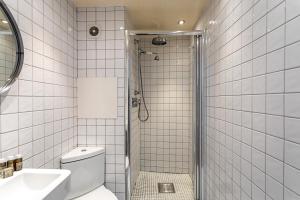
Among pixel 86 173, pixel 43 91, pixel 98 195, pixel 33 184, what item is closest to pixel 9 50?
pixel 43 91

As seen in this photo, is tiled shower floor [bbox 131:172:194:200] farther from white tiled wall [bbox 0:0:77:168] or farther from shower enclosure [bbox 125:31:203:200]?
white tiled wall [bbox 0:0:77:168]

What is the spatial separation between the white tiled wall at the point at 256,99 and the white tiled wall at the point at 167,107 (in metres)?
1.54

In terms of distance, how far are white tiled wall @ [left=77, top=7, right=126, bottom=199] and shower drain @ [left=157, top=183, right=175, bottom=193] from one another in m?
0.79

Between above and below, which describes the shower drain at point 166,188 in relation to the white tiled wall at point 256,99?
below

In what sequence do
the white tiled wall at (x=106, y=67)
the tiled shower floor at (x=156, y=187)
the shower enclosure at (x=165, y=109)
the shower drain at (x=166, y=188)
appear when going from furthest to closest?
the shower enclosure at (x=165, y=109), the shower drain at (x=166, y=188), the tiled shower floor at (x=156, y=187), the white tiled wall at (x=106, y=67)

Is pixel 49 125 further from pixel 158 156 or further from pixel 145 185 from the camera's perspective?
pixel 158 156

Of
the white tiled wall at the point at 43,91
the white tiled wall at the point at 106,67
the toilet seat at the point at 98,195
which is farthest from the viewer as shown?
the white tiled wall at the point at 106,67

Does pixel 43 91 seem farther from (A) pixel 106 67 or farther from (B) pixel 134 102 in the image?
(B) pixel 134 102

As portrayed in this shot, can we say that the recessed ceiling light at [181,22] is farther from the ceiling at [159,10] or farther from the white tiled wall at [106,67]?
the white tiled wall at [106,67]

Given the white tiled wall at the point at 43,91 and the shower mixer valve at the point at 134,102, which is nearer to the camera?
the white tiled wall at the point at 43,91

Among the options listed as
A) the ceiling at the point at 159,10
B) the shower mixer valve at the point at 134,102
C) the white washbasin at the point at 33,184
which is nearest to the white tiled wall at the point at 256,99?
the ceiling at the point at 159,10

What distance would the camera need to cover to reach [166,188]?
3.02 metres

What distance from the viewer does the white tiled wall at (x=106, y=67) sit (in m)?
2.36

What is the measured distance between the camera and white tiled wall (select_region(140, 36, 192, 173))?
351 centimetres
